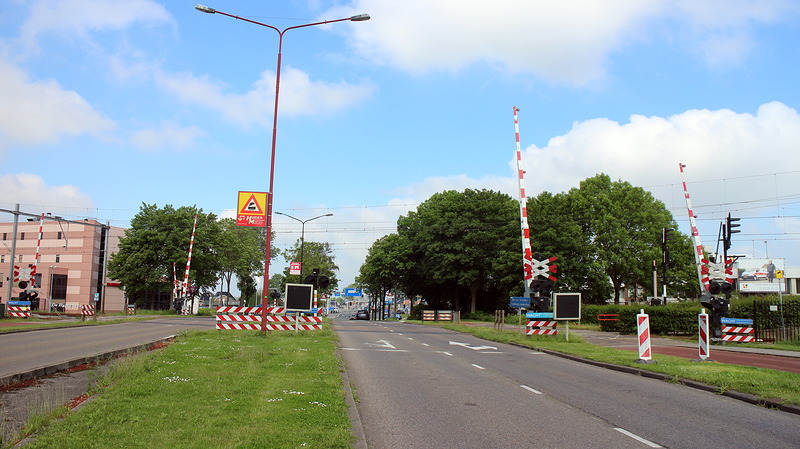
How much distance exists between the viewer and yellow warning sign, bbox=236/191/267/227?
22.5 m

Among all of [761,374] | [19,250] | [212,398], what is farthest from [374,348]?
[19,250]

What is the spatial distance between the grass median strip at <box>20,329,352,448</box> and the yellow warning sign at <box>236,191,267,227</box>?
9953 millimetres

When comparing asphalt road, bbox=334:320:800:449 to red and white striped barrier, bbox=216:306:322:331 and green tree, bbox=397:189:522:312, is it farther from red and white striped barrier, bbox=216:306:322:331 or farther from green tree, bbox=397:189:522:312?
green tree, bbox=397:189:522:312

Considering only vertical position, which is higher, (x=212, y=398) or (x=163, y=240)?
(x=163, y=240)

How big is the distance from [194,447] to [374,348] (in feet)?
53.0

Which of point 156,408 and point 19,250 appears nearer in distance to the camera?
point 156,408

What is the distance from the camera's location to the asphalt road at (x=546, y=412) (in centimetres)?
723

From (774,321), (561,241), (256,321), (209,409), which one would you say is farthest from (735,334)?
(561,241)

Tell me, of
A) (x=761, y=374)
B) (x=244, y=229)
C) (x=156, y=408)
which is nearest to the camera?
(x=156, y=408)

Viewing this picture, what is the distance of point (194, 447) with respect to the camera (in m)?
5.67

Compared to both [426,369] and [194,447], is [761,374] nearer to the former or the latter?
[426,369]

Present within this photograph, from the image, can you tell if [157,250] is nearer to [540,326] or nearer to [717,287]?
[540,326]

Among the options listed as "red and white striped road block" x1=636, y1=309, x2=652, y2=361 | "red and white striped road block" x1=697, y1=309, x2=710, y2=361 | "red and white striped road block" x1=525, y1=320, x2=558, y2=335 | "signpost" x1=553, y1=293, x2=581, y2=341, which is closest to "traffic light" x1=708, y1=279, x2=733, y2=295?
"signpost" x1=553, y1=293, x2=581, y2=341

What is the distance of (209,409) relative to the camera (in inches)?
297
